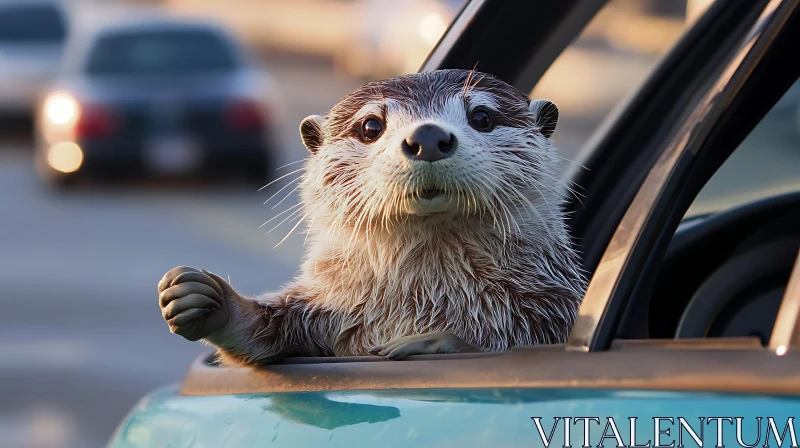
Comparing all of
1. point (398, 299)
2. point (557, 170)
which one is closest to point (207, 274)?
point (398, 299)

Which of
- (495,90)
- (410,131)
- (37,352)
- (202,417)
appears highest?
(37,352)

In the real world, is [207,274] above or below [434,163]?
below

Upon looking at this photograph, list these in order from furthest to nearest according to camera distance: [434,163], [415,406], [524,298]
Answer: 1. [524,298]
2. [434,163]
3. [415,406]

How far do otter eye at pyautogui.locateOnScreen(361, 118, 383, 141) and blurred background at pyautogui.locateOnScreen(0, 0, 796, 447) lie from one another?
2.84ft

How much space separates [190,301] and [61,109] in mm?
12119

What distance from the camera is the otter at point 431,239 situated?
251cm

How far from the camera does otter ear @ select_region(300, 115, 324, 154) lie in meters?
2.86

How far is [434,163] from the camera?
2.42 meters

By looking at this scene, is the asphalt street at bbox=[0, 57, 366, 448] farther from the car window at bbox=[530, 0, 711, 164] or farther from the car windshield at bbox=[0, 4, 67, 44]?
the car window at bbox=[530, 0, 711, 164]

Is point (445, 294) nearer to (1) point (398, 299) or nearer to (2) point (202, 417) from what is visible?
(1) point (398, 299)

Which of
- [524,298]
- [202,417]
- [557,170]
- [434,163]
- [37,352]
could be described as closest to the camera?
[202,417]

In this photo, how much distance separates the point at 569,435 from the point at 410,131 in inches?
33.3

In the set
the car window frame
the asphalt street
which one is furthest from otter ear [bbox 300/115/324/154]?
the asphalt street

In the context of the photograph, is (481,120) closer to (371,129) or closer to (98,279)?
(371,129)
